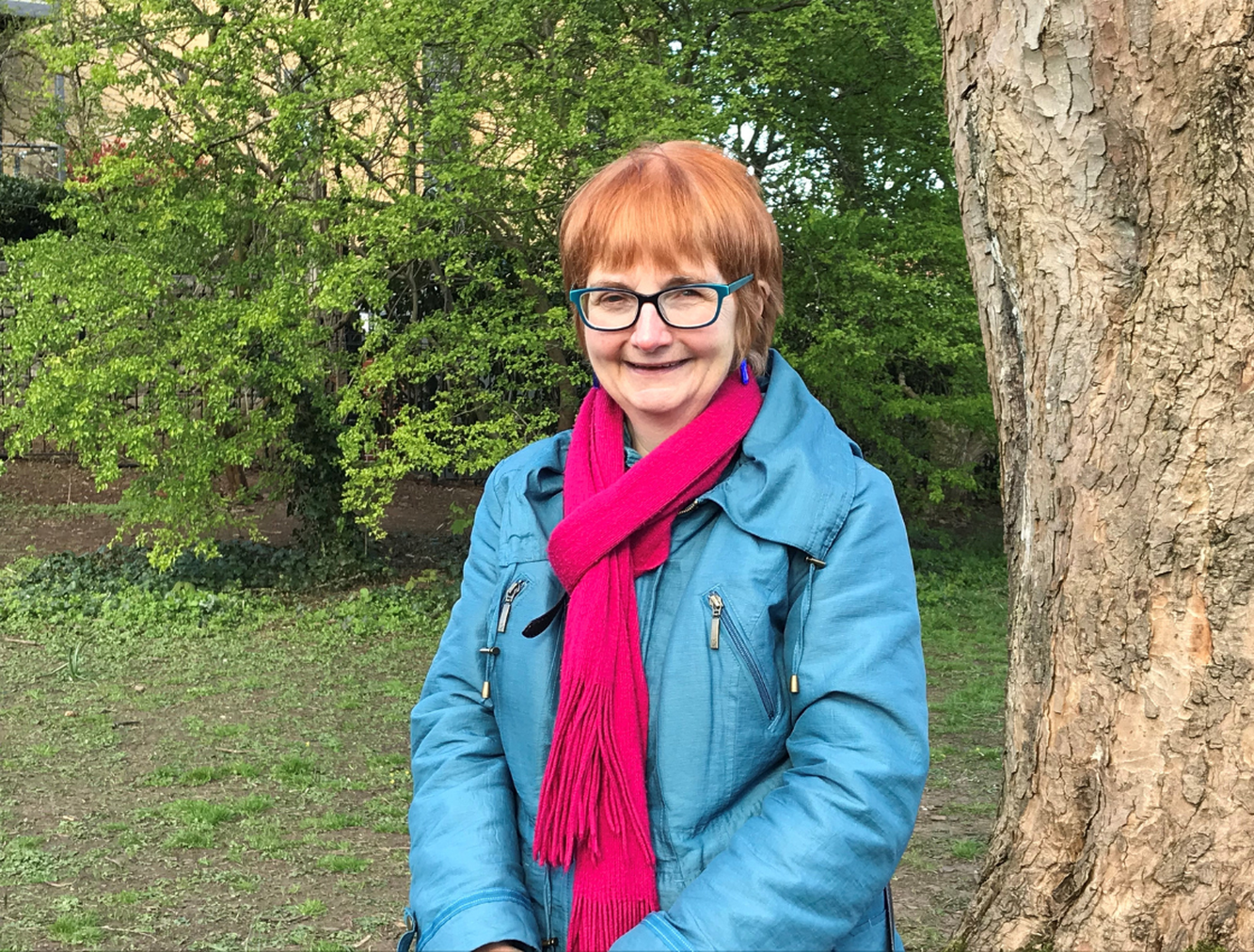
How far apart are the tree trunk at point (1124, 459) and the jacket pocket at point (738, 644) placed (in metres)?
1.37

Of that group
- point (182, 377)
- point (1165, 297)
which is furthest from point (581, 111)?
point (1165, 297)

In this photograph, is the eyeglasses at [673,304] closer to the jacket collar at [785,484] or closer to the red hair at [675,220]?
the red hair at [675,220]

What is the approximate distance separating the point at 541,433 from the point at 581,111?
91.3 inches

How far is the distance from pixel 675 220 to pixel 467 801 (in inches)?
37.4

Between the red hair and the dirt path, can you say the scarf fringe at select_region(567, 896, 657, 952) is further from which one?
the dirt path

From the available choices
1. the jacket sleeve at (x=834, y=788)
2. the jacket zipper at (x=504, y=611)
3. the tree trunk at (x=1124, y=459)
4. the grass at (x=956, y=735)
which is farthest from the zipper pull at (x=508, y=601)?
the grass at (x=956, y=735)

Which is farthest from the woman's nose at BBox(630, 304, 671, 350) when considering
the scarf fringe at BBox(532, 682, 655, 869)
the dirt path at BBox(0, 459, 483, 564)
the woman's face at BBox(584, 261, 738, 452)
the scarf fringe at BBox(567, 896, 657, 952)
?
the dirt path at BBox(0, 459, 483, 564)

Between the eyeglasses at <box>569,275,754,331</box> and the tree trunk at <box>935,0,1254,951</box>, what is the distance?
4.25ft

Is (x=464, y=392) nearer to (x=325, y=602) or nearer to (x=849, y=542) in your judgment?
(x=325, y=602)

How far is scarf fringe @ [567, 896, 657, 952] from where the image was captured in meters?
1.89

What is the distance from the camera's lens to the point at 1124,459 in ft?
9.63

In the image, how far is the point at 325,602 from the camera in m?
10.6

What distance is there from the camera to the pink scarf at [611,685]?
6.23ft

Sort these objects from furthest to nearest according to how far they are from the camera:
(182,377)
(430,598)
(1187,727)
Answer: (430,598)
(182,377)
(1187,727)
